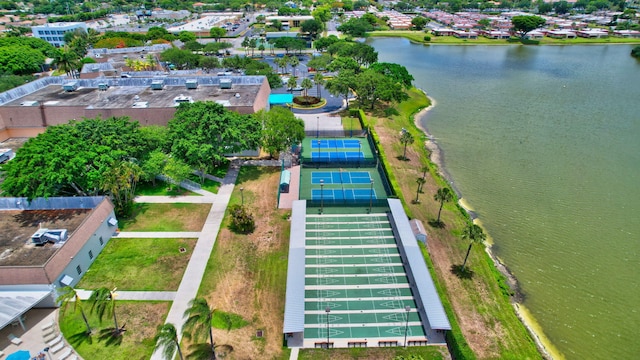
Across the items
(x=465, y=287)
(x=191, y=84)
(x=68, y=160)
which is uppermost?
(x=191, y=84)

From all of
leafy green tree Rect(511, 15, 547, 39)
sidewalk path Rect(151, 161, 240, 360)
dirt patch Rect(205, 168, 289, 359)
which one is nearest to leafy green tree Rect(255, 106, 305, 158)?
sidewalk path Rect(151, 161, 240, 360)

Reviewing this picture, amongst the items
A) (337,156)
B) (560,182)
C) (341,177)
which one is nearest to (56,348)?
(341,177)

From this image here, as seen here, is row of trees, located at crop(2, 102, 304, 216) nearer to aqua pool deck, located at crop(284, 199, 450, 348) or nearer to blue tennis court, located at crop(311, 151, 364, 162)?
blue tennis court, located at crop(311, 151, 364, 162)

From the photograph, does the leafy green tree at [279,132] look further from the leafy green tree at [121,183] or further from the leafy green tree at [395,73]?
the leafy green tree at [395,73]

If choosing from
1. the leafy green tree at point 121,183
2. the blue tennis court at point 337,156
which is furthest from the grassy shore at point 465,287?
the leafy green tree at point 121,183

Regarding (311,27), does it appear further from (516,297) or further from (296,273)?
(516,297)

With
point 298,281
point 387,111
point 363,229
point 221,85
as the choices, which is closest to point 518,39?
point 387,111

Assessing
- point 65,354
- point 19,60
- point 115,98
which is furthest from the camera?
point 19,60

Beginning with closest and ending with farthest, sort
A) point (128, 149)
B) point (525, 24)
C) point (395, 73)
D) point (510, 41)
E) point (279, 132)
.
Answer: point (128, 149), point (279, 132), point (395, 73), point (525, 24), point (510, 41)
